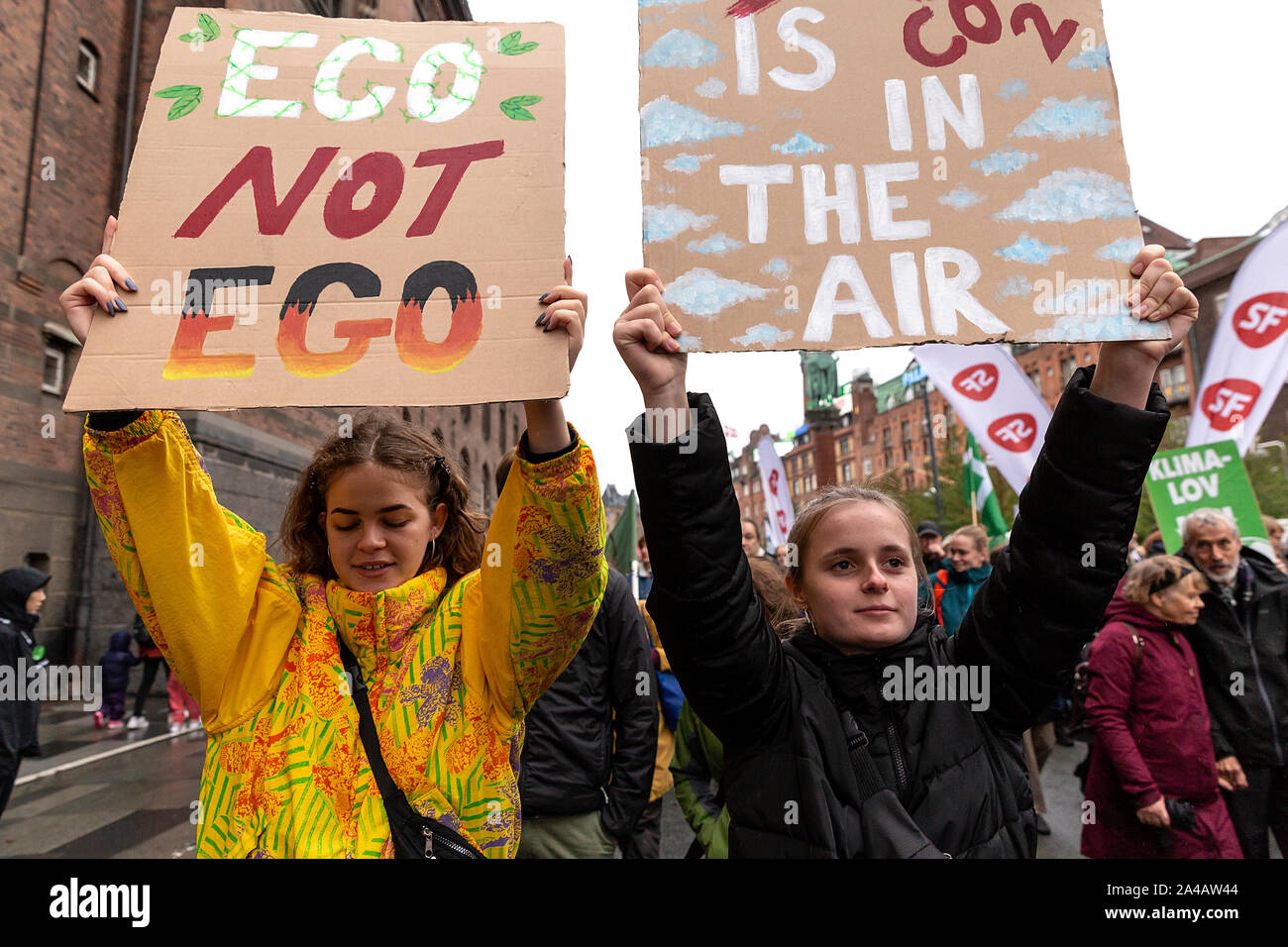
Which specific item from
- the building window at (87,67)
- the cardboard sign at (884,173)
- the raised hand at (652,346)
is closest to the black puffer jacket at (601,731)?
the raised hand at (652,346)

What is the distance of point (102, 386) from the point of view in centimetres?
145

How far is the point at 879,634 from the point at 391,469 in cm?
107

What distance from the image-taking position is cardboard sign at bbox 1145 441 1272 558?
4.81m

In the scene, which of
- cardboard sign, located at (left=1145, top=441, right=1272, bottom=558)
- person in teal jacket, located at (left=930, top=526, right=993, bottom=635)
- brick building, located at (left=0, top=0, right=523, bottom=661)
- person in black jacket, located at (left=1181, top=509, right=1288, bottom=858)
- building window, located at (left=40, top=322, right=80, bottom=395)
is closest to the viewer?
person in black jacket, located at (left=1181, top=509, right=1288, bottom=858)

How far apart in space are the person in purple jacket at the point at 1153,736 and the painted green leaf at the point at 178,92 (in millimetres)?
3795

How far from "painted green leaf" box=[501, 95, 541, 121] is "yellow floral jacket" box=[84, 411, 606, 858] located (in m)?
0.77

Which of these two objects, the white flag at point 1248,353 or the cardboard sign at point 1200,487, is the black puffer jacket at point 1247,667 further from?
the white flag at point 1248,353

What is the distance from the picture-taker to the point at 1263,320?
197 inches

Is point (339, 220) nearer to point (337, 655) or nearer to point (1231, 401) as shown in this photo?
point (337, 655)

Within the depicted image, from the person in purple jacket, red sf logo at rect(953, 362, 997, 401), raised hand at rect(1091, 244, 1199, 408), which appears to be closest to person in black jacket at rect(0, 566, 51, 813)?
raised hand at rect(1091, 244, 1199, 408)

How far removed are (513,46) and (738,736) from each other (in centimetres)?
155

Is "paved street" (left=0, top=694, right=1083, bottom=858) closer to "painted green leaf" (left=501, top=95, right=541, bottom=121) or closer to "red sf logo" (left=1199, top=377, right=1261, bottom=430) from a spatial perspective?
"red sf logo" (left=1199, top=377, right=1261, bottom=430)
